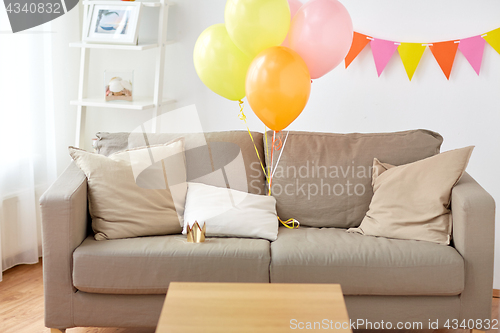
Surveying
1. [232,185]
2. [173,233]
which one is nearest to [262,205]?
[232,185]

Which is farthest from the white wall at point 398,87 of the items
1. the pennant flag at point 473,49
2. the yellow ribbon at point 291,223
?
the yellow ribbon at point 291,223

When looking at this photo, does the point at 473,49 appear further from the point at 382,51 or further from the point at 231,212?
the point at 231,212

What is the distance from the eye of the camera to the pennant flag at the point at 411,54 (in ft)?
8.80

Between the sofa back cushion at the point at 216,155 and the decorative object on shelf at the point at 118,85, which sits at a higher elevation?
the decorative object on shelf at the point at 118,85

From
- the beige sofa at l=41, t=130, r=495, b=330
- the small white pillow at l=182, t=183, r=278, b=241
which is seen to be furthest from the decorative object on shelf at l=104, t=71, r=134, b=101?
the beige sofa at l=41, t=130, r=495, b=330

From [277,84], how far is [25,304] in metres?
1.66

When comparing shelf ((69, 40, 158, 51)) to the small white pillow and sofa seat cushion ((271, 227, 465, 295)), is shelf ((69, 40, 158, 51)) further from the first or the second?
sofa seat cushion ((271, 227, 465, 295))

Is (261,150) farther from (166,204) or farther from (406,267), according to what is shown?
(406,267)

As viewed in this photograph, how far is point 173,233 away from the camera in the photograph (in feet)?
7.30

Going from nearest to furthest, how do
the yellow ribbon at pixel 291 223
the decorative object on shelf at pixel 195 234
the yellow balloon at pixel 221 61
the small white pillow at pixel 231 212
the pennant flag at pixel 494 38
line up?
the yellow balloon at pixel 221 61 < the decorative object on shelf at pixel 195 234 < the small white pillow at pixel 231 212 < the yellow ribbon at pixel 291 223 < the pennant flag at pixel 494 38

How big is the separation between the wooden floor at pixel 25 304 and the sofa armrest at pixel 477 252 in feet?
0.91

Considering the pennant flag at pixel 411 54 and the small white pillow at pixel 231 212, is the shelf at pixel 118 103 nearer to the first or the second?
the small white pillow at pixel 231 212

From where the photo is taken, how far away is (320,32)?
1.77m

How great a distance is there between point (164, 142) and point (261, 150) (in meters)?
0.49
